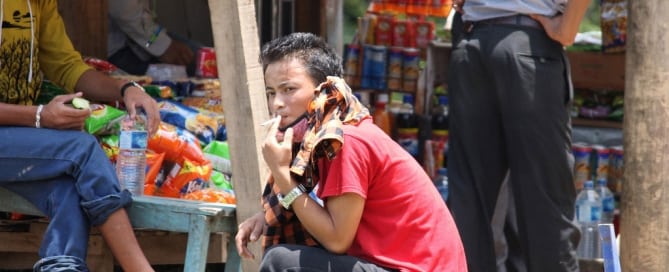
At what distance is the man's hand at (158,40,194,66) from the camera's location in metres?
6.31

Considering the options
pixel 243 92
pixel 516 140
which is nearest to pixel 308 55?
pixel 243 92

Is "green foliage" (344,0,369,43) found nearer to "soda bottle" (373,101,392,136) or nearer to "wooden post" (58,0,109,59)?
"soda bottle" (373,101,392,136)

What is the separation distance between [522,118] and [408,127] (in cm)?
312

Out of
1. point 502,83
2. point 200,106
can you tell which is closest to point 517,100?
point 502,83

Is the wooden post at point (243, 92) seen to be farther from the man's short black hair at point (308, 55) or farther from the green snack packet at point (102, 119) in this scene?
the green snack packet at point (102, 119)

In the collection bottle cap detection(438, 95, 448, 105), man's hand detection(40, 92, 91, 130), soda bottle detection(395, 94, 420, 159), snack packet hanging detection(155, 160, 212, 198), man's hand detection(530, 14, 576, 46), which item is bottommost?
soda bottle detection(395, 94, 420, 159)

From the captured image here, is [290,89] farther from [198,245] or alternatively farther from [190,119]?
[190,119]

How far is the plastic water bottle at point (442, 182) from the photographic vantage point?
7102mm

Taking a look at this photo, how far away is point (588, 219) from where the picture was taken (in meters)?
6.70

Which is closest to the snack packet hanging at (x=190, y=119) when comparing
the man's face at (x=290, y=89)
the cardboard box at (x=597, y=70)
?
the man's face at (x=290, y=89)

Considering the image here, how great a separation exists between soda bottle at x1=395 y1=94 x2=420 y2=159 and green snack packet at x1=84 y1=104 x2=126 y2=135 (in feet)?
10.7

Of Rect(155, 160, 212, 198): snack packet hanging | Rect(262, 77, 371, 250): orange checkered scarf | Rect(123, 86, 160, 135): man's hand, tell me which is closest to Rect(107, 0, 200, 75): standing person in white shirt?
Rect(155, 160, 212, 198): snack packet hanging

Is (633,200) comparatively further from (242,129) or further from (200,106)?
(200,106)

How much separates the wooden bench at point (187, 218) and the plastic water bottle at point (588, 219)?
2.80 m
